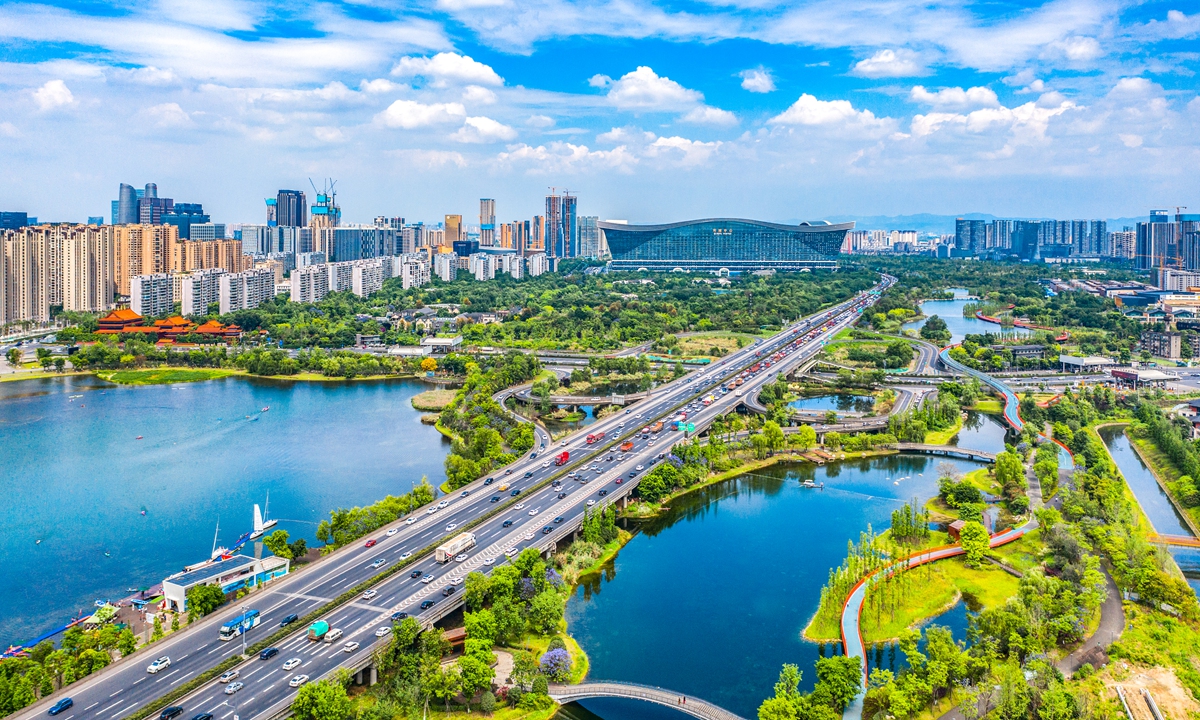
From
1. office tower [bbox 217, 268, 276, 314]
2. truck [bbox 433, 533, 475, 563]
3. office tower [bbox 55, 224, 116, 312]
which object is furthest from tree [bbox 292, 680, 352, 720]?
office tower [bbox 55, 224, 116, 312]

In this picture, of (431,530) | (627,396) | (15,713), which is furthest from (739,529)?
(15,713)

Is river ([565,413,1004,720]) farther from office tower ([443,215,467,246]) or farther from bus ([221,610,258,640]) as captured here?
office tower ([443,215,467,246])

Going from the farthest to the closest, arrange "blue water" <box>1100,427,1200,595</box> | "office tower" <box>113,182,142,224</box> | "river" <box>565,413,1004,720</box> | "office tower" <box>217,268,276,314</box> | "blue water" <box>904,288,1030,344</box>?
"office tower" <box>113,182,142,224</box> → "office tower" <box>217,268,276,314</box> → "blue water" <box>904,288,1030,344</box> → "blue water" <box>1100,427,1200,595</box> → "river" <box>565,413,1004,720</box>

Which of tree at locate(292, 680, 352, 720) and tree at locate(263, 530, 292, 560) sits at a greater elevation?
tree at locate(263, 530, 292, 560)

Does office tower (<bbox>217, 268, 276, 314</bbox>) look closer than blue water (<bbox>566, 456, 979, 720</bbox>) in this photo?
No

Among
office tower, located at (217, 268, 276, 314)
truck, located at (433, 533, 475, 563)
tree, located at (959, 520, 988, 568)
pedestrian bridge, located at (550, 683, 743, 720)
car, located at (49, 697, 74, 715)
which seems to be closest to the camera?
car, located at (49, 697, 74, 715)

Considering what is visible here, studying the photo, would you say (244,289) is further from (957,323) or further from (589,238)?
(589,238)

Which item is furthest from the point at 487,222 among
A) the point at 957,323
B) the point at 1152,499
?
the point at 1152,499
